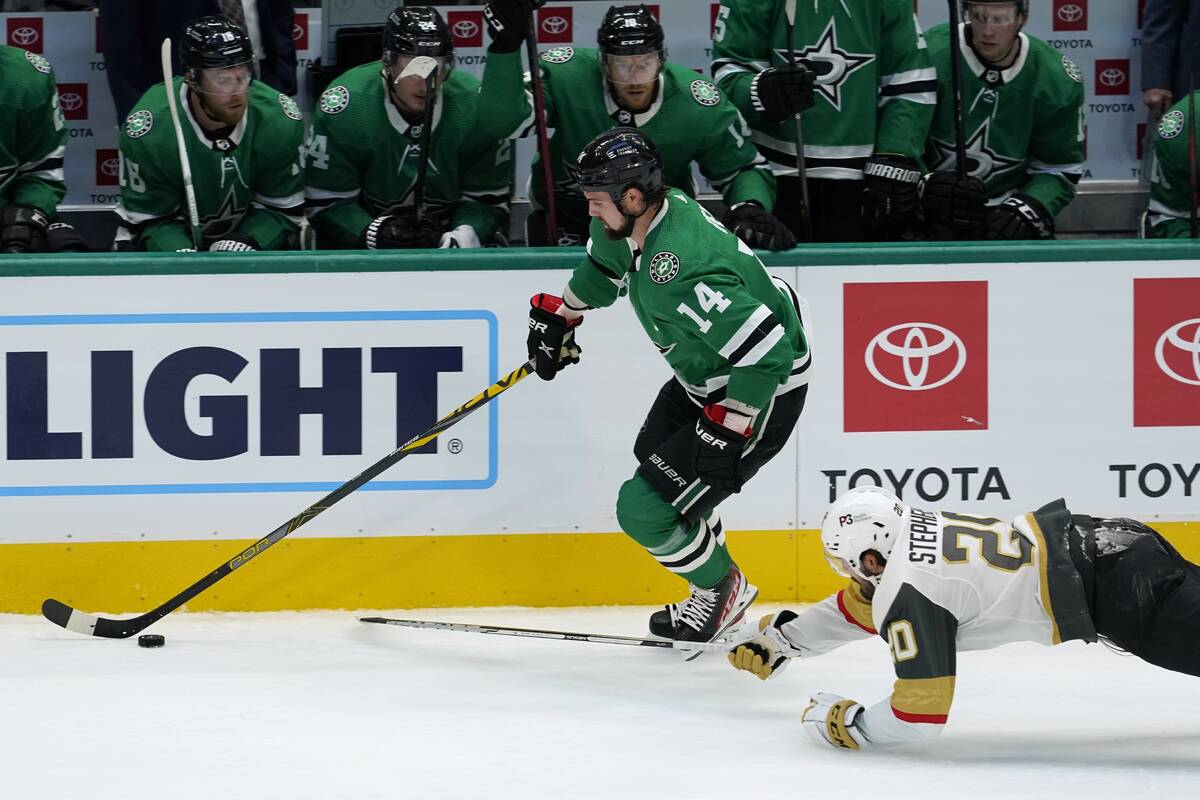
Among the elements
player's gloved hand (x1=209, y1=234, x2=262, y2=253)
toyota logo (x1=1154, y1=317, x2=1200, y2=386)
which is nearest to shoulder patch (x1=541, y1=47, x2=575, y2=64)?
player's gloved hand (x1=209, y1=234, x2=262, y2=253)

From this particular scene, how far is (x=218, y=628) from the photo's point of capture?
439 centimetres

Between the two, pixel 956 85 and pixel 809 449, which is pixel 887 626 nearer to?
pixel 809 449

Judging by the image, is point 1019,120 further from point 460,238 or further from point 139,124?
point 139,124

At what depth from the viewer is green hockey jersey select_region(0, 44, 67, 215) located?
16.2 feet

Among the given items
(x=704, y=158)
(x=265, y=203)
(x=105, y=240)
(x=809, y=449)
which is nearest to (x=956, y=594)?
(x=809, y=449)

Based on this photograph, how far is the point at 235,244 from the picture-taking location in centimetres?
463

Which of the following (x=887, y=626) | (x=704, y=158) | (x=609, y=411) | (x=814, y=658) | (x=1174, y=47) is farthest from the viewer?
(x=1174, y=47)

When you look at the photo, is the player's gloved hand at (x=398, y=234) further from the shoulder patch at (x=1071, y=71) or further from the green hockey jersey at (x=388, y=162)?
the shoulder patch at (x=1071, y=71)

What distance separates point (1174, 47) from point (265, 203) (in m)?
3.06

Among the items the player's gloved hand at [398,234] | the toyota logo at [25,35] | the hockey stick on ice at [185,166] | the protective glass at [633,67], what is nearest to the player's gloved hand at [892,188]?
the protective glass at [633,67]

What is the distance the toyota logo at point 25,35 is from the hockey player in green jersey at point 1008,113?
121 inches

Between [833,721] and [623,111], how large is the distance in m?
2.20

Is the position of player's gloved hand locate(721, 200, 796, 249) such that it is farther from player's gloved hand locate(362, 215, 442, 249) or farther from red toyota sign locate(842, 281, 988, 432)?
player's gloved hand locate(362, 215, 442, 249)

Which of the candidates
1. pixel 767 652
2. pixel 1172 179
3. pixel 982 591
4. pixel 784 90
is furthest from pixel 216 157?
pixel 1172 179
